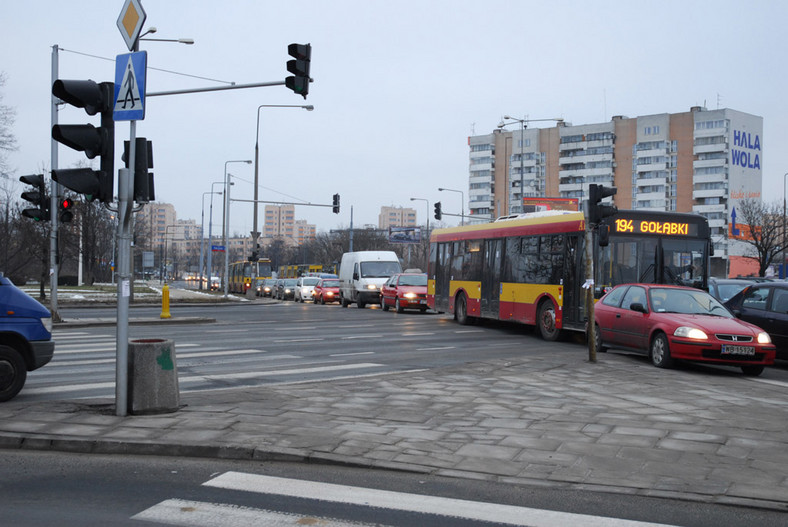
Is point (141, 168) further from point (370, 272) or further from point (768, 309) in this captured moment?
point (370, 272)

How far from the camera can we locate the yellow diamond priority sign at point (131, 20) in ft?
26.8

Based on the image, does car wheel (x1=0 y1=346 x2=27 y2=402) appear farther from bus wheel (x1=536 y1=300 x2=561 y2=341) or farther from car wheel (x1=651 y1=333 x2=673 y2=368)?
bus wheel (x1=536 y1=300 x2=561 y2=341)

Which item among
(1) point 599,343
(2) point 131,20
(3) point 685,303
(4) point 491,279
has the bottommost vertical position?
(1) point 599,343

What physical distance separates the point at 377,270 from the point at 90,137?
3155 cm

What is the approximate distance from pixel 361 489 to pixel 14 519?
85.5 inches

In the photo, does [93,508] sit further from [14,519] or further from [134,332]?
[134,332]

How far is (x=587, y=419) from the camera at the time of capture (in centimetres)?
779

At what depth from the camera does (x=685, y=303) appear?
13.7m

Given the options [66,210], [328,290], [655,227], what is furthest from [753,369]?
[328,290]

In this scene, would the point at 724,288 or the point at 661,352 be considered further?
the point at 724,288

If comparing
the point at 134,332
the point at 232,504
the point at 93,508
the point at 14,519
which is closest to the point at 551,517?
the point at 232,504

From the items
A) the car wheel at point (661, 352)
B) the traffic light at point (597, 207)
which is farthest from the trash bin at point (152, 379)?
the car wheel at point (661, 352)

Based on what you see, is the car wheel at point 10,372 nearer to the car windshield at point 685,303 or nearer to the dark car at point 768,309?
the car windshield at point 685,303

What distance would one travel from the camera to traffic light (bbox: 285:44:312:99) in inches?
617
